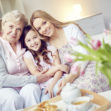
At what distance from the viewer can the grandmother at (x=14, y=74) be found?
4.58ft

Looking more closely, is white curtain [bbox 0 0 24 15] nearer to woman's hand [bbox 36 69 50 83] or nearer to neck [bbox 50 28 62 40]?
neck [bbox 50 28 62 40]

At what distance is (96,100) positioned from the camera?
1.06 meters

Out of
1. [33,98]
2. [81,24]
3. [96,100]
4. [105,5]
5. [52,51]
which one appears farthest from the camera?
[105,5]

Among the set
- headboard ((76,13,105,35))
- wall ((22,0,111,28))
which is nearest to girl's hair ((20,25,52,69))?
wall ((22,0,111,28))

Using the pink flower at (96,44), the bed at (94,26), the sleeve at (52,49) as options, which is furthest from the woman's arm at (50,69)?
the pink flower at (96,44)

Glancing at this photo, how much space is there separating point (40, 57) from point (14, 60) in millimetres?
182

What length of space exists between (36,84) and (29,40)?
312 mm

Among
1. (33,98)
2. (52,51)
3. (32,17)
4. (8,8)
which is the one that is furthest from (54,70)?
(8,8)

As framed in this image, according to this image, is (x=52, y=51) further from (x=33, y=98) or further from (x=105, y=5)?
(x=105, y=5)

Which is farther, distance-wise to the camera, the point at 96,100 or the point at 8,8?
the point at 8,8

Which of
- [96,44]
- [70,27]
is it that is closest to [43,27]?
[70,27]

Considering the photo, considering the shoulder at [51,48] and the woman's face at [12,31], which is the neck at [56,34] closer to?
the shoulder at [51,48]

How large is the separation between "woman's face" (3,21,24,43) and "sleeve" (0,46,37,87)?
0.13 meters

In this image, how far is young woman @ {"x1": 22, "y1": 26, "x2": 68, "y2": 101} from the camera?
4.92 feet
